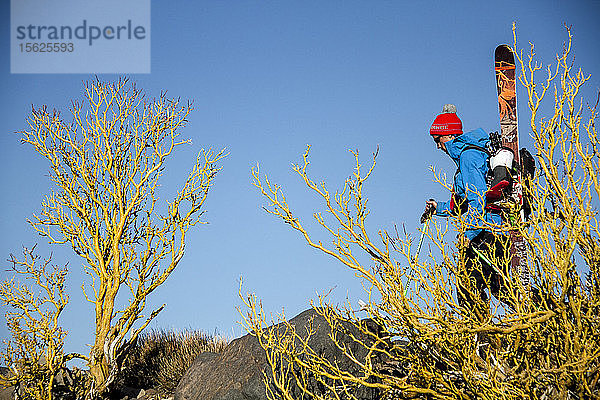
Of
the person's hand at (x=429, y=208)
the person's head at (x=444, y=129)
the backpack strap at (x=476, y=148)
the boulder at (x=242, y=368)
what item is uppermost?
the person's head at (x=444, y=129)

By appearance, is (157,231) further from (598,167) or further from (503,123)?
(598,167)

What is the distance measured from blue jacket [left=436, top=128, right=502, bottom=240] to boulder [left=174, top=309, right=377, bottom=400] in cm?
171

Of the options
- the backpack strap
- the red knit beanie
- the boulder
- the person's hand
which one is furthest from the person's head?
the boulder

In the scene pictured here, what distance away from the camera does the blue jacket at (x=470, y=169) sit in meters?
5.65

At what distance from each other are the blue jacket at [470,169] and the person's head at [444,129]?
69 mm

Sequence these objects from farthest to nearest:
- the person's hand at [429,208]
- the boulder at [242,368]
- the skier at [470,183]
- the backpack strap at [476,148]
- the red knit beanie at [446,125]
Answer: the boulder at [242,368], the red knit beanie at [446,125], the backpack strap at [476,148], the person's hand at [429,208], the skier at [470,183]

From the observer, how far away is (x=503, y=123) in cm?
648

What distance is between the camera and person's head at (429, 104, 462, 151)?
607cm

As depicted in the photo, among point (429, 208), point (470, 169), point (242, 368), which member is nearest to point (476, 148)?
point (470, 169)

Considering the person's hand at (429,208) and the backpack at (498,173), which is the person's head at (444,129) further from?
the person's hand at (429,208)

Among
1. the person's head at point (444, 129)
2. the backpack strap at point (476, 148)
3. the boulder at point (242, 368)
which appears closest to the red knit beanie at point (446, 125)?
the person's head at point (444, 129)

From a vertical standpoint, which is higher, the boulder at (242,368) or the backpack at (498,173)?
the backpack at (498,173)

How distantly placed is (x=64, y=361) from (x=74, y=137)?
2818 millimetres

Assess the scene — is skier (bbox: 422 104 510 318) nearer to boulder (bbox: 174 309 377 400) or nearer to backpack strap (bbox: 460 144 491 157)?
backpack strap (bbox: 460 144 491 157)
